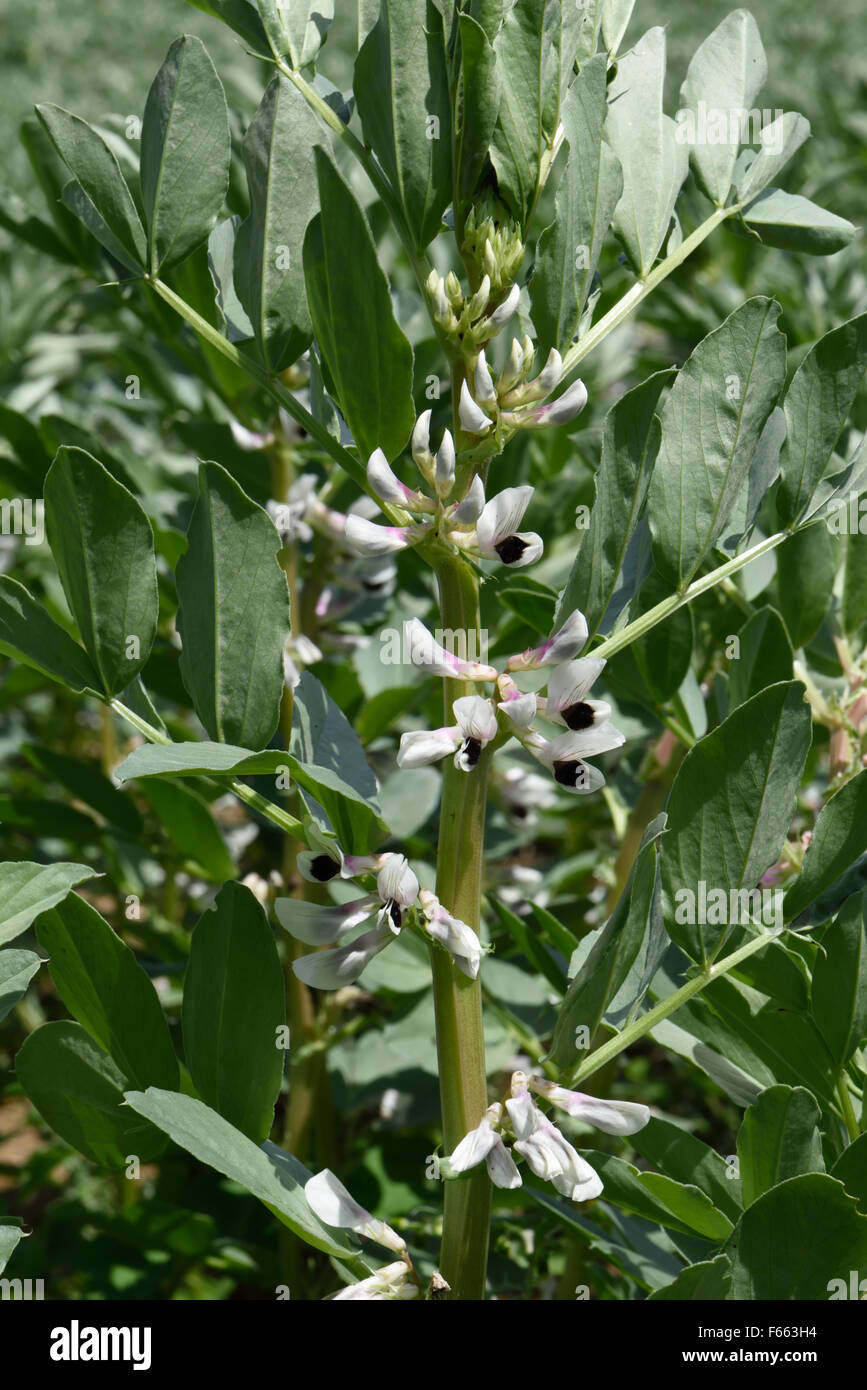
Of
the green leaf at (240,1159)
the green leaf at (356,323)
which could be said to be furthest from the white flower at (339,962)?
the green leaf at (356,323)

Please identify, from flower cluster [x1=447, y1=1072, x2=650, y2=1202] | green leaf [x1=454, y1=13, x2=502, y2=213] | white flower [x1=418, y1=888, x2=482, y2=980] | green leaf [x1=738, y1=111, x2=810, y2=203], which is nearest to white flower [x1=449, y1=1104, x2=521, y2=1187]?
flower cluster [x1=447, y1=1072, x2=650, y2=1202]

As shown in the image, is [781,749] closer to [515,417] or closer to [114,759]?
[515,417]

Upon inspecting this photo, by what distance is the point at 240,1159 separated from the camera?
82 cm

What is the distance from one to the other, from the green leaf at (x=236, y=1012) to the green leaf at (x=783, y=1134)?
1.05 ft

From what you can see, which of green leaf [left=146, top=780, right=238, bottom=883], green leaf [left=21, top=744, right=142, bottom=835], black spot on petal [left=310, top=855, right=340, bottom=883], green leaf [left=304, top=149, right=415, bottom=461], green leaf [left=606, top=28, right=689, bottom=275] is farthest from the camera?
green leaf [left=21, top=744, right=142, bottom=835]

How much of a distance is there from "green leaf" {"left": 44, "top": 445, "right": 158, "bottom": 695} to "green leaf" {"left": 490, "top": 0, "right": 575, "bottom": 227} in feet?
1.05

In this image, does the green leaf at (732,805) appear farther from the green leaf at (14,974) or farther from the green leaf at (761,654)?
the green leaf at (14,974)

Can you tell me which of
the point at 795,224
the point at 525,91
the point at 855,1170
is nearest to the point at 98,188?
the point at 525,91

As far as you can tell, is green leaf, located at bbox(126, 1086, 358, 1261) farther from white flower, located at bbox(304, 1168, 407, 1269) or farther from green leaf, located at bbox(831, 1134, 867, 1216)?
green leaf, located at bbox(831, 1134, 867, 1216)

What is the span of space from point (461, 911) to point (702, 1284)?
27 centimetres

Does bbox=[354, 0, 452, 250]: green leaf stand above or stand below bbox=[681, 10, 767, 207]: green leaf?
below

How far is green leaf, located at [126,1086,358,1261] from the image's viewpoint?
0.77 metres

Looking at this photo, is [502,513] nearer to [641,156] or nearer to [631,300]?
[631,300]

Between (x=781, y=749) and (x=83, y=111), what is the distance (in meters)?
6.60
